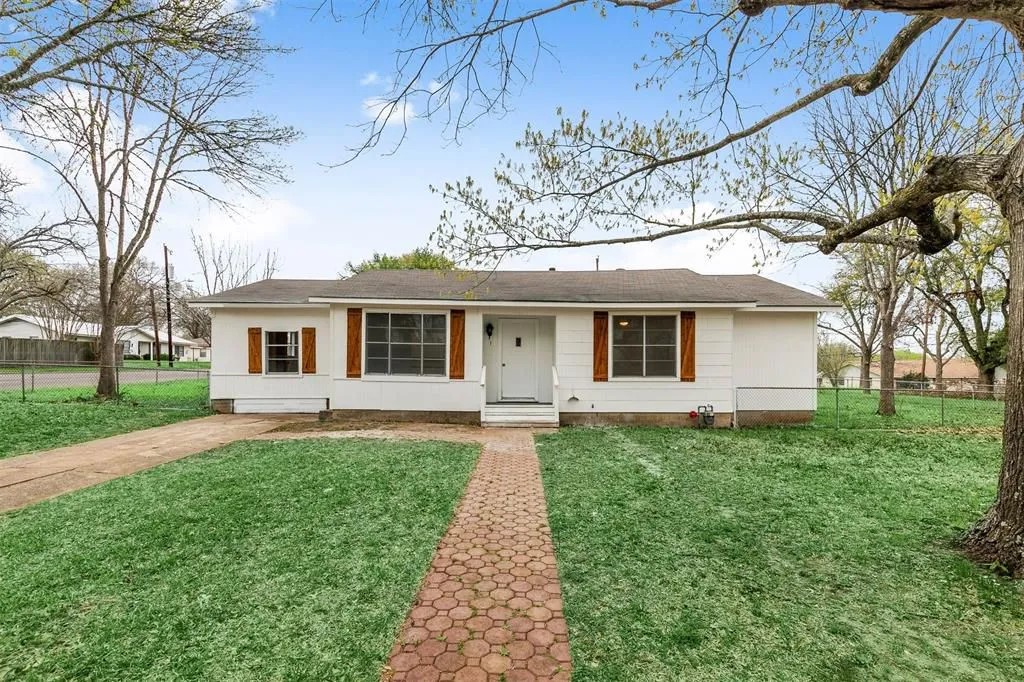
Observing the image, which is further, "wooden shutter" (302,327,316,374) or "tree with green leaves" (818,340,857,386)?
"tree with green leaves" (818,340,857,386)

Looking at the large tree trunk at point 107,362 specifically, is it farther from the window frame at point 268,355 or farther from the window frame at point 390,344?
the window frame at point 390,344

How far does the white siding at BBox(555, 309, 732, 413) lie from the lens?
9664 millimetres

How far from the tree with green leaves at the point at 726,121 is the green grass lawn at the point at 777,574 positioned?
846 millimetres

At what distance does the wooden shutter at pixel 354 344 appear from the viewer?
969 centimetres

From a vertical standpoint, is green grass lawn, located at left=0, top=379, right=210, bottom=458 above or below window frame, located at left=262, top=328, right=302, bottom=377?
below

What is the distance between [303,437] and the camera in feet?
26.7

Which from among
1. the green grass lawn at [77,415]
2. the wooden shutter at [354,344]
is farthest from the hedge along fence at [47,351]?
the wooden shutter at [354,344]

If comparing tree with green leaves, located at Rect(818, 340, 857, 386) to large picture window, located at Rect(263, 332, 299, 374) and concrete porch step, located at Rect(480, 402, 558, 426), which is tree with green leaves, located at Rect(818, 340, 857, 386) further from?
large picture window, located at Rect(263, 332, 299, 374)

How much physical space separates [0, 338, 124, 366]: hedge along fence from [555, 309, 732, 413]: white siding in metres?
25.4

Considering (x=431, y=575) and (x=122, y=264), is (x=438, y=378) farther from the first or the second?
(x=122, y=264)

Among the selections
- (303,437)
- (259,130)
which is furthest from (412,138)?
(303,437)

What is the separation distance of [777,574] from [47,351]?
120ft

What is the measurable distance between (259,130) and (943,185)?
352 inches

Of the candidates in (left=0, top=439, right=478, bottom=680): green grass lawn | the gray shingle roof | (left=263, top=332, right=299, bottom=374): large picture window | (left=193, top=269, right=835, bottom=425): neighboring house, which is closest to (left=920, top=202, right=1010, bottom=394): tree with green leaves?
the gray shingle roof
